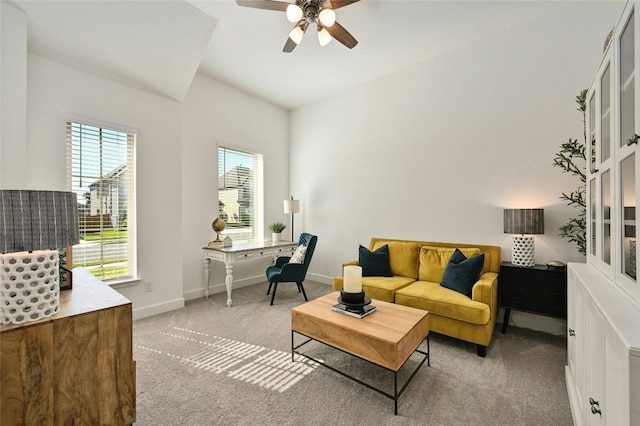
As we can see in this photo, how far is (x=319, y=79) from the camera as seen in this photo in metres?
4.18

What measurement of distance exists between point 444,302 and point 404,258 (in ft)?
3.31

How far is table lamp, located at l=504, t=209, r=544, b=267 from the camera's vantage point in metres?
2.66

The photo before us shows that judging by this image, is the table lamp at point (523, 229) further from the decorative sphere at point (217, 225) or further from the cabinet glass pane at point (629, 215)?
the decorative sphere at point (217, 225)

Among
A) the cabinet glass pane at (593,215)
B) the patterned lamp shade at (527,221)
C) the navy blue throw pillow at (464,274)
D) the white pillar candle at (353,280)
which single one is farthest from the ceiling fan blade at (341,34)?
the navy blue throw pillow at (464,274)

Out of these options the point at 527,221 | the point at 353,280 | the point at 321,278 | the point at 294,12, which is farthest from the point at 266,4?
the point at 321,278

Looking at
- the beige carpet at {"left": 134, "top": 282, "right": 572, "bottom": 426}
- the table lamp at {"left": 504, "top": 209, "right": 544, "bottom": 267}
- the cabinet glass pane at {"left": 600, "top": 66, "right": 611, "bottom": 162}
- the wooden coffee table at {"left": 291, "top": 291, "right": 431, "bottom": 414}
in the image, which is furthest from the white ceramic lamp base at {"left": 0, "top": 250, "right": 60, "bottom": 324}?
the table lamp at {"left": 504, "top": 209, "right": 544, "bottom": 267}

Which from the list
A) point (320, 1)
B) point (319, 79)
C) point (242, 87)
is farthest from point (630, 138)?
point (242, 87)

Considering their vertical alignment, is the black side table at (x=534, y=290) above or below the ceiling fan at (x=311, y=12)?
below

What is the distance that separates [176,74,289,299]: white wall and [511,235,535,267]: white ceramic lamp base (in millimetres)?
3670

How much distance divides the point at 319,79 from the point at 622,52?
3.52 m

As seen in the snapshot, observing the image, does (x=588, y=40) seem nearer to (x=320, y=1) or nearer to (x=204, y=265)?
(x=320, y=1)

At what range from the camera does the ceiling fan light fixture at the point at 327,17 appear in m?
2.26

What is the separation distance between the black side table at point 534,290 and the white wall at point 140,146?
149 inches

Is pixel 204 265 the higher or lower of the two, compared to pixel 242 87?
lower
